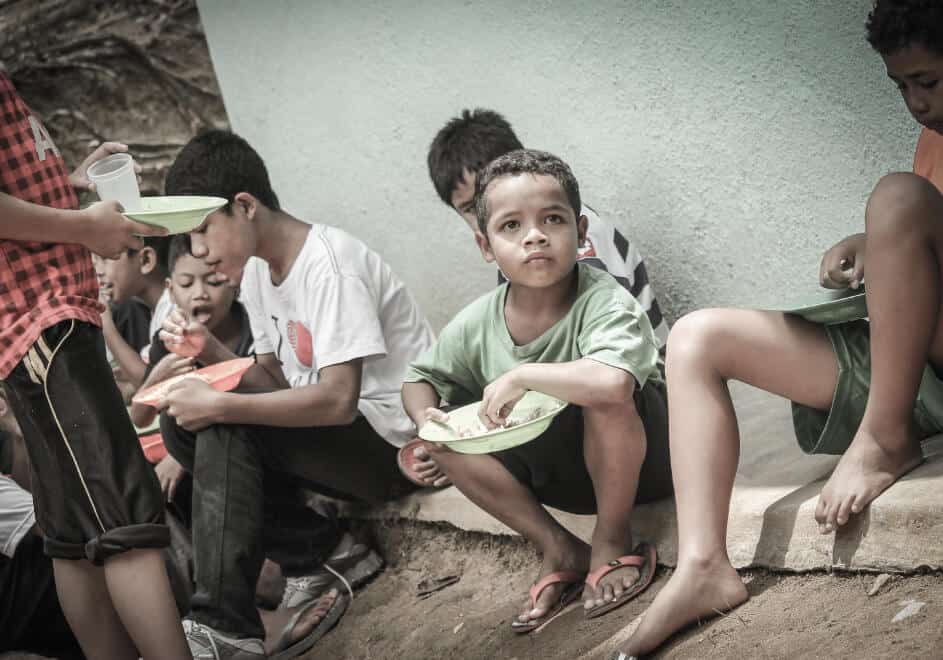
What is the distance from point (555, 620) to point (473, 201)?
4.35 feet

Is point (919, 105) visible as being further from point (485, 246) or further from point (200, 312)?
point (200, 312)

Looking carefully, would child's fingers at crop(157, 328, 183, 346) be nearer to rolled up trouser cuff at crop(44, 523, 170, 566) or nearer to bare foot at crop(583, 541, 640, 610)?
rolled up trouser cuff at crop(44, 523, 170, 566)

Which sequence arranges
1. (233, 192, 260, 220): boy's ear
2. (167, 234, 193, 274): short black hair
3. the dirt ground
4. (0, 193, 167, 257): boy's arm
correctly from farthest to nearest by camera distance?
(167, 234, 193, 274): short black hair < (233, 192, 260, 220): boy's ear < (0, 193, 167, 257): boy's arm < the dirt ground

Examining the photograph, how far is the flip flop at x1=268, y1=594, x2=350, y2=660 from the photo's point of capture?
296 cm

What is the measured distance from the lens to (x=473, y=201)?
10.4 ft

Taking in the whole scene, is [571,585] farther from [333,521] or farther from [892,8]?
[892,8]

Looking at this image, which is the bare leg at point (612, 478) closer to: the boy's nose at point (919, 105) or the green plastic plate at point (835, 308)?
the green plastic plate at point (835, 308)

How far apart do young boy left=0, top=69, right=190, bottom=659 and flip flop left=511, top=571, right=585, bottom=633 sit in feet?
2.45

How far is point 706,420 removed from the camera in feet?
6.65

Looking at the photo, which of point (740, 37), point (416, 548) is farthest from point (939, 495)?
point (416, 548)

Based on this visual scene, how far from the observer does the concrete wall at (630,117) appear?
2832 mm

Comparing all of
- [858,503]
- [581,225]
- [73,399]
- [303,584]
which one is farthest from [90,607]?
[858,503]

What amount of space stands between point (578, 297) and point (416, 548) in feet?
3.99

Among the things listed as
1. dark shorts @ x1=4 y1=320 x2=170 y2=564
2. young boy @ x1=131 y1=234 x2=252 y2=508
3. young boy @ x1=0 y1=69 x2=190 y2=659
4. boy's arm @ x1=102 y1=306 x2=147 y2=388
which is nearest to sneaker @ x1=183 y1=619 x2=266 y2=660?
young boy @ x1=0 y1=69 x2=190 y2=659
